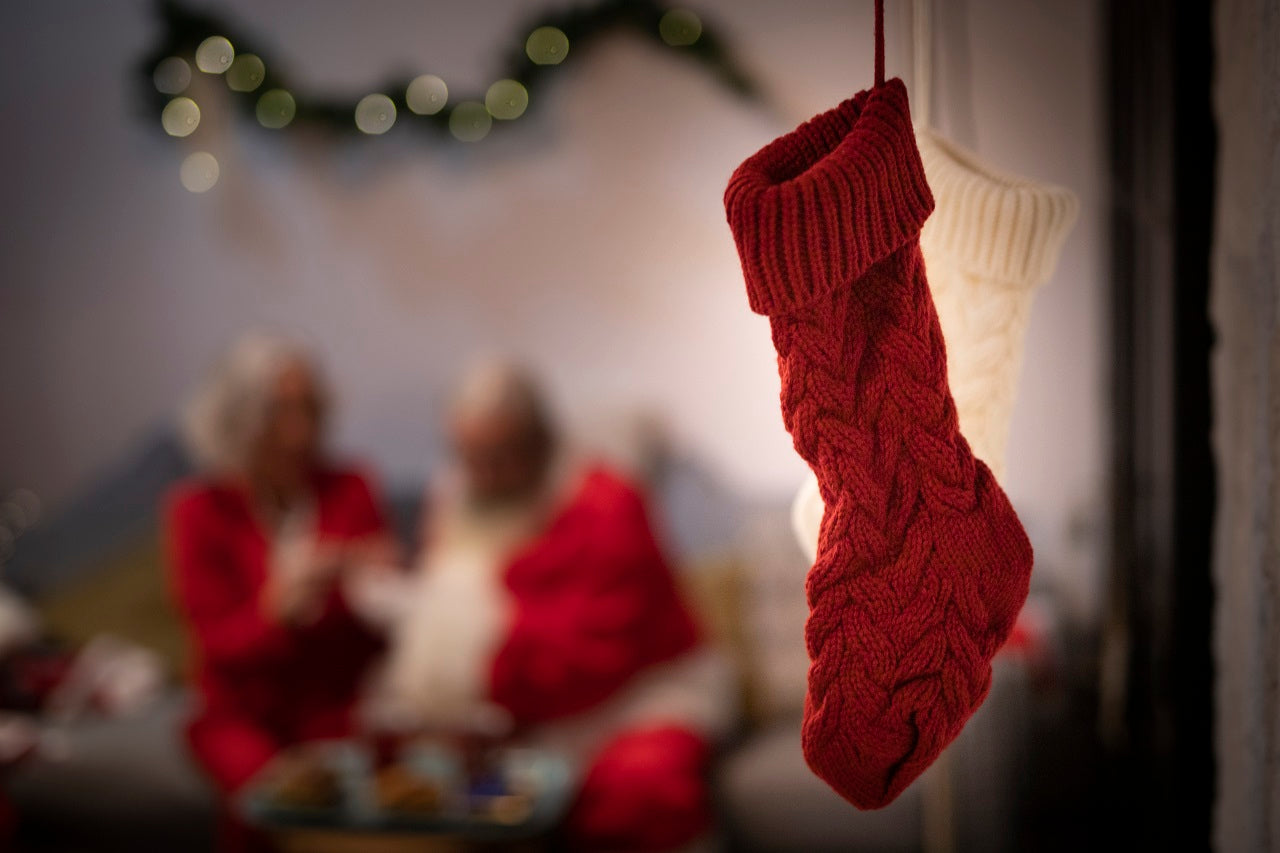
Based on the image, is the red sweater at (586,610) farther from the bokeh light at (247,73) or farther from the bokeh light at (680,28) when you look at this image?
the bokeh light at (247,73)

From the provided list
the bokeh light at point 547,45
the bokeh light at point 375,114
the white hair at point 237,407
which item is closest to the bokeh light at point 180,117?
the bokeh light at point 375,114

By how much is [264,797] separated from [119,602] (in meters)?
0.97

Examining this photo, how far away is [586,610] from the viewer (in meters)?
2.05

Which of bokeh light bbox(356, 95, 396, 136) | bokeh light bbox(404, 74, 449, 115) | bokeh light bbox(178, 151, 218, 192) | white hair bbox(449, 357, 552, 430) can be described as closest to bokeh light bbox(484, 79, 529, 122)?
bokeh light bbox(404, 74, 449, 115)

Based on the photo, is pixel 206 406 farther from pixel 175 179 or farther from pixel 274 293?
pixel 175 179

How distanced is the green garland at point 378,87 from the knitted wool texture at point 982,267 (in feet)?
5.36

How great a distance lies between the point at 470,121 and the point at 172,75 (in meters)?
0.72

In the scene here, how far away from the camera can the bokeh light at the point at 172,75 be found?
2424 millimetres

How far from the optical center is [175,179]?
255cm

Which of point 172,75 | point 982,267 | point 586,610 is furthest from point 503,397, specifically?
point 982,267

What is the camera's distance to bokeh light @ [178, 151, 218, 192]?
252 centimetres

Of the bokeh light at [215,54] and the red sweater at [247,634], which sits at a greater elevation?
the bokeh light at [215,54]

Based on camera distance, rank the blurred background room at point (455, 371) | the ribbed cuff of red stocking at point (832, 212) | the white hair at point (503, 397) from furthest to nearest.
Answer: the white hair at point (503, 397) < the blurred background room at point (455, 371) < the ribbed cuff of red stocking at point (832, 212)

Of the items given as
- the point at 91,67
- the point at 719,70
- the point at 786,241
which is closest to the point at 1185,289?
the point at 786,241
